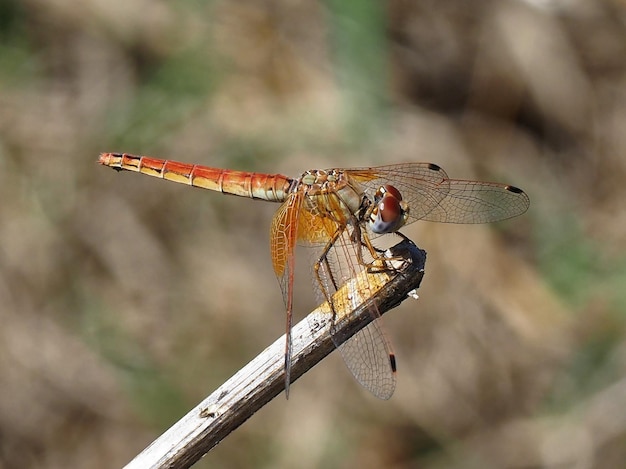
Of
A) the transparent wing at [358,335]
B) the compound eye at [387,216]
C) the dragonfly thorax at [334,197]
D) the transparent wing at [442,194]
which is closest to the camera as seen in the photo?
the transparent wing at [358,335]

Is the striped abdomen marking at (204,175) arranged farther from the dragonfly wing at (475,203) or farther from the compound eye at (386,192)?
the dragonfly wing at (475,203)

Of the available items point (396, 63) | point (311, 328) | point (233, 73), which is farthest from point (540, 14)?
point (311, 328)

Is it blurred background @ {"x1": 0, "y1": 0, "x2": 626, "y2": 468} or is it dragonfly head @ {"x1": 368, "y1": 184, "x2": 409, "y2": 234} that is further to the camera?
blurred background @ {"x1": 0, "y1": 0, "x2": 626, "y2": 468}

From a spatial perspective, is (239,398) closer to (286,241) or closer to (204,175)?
(286,241)

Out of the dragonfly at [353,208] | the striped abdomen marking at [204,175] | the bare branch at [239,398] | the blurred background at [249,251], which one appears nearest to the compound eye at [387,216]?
the dragonfly at [353,208]

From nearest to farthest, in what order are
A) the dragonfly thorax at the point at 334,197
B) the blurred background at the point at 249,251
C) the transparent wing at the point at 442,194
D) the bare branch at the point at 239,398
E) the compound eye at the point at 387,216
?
the bare branch at the point at 239,398 → the compound eye at the point at 387,216 → the dragonfly thorax at the point at 334,197 → the transparent wing at the point at 442,194 → the blurred background at the point at 249,251

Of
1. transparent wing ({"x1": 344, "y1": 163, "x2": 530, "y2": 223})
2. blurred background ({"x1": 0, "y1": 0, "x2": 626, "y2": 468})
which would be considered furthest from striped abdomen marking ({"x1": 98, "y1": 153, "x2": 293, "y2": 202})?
blurred background ({"x1": 0, "y1": 0, "x2": 626, "y2": 468})

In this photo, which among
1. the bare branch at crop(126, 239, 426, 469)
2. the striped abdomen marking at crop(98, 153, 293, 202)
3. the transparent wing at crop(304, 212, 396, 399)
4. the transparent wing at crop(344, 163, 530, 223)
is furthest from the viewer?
the striped abdomen marking at crop(98, 153, 293, 202)

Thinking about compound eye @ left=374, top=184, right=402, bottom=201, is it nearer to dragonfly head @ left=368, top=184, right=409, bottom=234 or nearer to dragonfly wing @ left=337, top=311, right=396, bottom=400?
dragonfly head @ left=368, top=184, right=409, bottom=234
